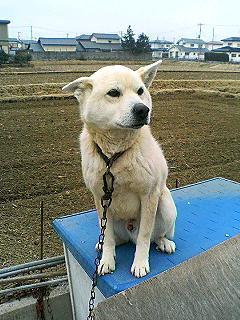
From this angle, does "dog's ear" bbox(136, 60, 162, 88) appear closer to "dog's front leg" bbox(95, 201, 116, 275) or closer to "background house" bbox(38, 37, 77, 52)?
"dog's front leg" bbox(95, 201, 116, 275)

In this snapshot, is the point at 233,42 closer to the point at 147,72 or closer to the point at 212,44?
the point at 212,44

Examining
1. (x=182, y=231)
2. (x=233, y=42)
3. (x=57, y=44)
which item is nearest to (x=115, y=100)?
(x=182, y=231)

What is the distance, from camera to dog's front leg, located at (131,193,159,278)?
2.07 m

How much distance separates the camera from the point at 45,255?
11.4 feet

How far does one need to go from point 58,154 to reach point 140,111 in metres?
4.86

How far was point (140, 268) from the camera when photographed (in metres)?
2.06

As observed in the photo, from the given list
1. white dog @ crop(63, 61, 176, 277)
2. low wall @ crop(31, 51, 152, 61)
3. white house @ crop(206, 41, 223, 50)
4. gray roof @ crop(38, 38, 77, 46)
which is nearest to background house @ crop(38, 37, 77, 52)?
gray roof @ crop(38, 38, 77, 46)

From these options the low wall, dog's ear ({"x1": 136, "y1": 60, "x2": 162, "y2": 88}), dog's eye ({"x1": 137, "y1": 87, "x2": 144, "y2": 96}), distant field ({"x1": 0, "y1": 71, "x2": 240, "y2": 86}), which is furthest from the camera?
the low wall

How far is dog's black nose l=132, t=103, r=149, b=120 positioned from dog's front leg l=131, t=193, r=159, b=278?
0.48 metres

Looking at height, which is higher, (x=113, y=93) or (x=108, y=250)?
(x=113, y=93)

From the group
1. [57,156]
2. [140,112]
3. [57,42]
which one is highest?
[57,42]

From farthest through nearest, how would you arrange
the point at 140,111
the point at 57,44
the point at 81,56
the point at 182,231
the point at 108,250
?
the point at 57,44, the point at 81,56, the point at 182,231, the point at 108,250, the point at 140,111

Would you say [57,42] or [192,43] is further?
[192,43]

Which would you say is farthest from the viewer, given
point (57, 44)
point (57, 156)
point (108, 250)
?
point (57, 44)
